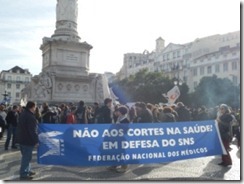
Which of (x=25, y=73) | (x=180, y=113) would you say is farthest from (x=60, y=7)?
(x=25, y=73)

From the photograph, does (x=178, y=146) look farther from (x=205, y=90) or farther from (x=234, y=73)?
(x=234, y=73)

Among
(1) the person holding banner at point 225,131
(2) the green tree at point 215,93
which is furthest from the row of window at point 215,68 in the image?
(1) the person holding banner at point 225,131

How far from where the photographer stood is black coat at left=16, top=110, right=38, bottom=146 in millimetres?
8773

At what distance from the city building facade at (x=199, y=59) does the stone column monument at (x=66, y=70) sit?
35042mm

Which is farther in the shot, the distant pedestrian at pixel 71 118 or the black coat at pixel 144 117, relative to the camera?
the distant pedestrian at pixel 71 118

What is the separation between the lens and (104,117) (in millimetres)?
11695

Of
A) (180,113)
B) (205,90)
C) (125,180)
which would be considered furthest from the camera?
(205,90)

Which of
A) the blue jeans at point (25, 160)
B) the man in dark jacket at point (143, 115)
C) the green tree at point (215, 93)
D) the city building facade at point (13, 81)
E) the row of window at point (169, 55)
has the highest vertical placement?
the row of window at point (169, 55)

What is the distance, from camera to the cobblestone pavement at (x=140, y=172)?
898 centimetres

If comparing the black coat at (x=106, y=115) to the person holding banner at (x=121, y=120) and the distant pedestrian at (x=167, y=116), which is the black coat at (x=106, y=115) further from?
the distant pedestrian at (x=167, y=116)

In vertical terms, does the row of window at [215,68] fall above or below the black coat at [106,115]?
above

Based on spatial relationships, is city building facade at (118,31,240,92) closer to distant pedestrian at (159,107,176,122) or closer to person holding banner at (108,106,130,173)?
distant pedestrian at (159,107,176,122)

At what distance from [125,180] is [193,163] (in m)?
3.26

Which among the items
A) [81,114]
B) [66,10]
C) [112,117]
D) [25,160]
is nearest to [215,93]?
[66,10]
